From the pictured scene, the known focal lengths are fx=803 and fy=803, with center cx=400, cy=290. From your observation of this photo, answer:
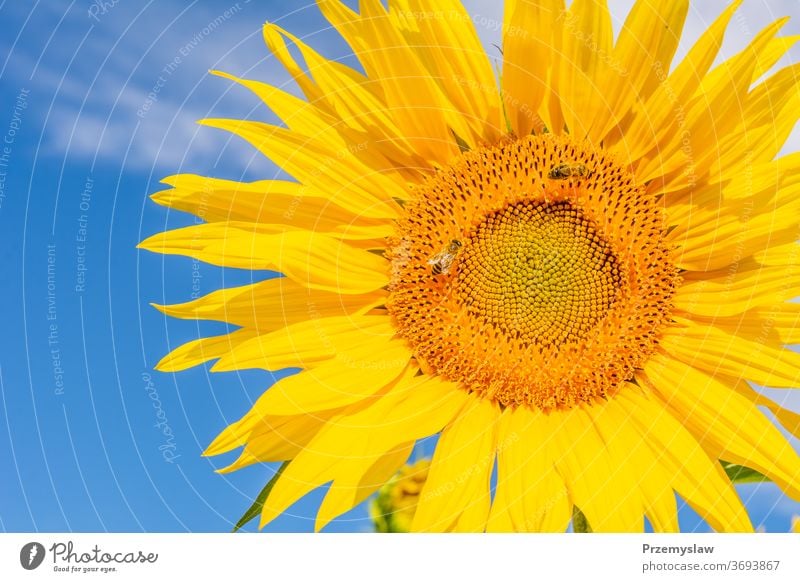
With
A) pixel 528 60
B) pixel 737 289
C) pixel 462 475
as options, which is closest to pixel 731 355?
pixel 737 289

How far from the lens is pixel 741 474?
2064 millimetres

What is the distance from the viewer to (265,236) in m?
2.21

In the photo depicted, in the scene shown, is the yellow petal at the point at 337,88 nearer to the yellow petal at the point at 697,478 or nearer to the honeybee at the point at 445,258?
the honeybee at the point at 445,258

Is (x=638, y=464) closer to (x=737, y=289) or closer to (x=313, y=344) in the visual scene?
(x=737, y=289)

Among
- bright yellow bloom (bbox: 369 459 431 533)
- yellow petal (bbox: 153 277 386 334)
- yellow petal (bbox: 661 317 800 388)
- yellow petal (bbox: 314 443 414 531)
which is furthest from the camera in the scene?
bright yellow bloom (bbox: 369 459 431 533)

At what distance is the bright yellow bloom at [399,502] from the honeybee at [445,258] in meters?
0.58

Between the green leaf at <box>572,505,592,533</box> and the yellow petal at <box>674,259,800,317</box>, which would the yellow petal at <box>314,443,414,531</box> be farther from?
the yellow petal at <box>674,259,800,317</box>

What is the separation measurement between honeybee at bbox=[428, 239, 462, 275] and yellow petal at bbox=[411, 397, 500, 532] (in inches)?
15.1

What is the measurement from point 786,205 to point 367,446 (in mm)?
1218

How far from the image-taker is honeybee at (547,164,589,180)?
216 centimetres

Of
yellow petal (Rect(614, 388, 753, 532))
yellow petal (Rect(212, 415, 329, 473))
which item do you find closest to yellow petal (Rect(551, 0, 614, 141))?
yellow petal (Rect(614, 388, 753, 532))

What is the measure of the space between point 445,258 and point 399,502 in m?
0.75

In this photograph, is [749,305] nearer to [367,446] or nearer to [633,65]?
[633,65]
